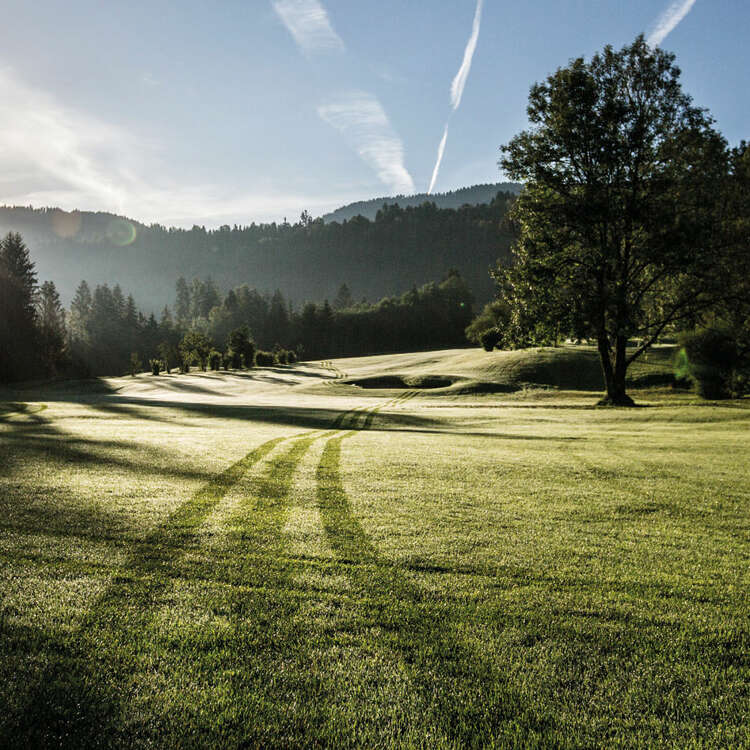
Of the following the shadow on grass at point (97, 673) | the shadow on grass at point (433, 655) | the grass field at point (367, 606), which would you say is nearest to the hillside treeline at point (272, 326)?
the grass field at point (367, 606)

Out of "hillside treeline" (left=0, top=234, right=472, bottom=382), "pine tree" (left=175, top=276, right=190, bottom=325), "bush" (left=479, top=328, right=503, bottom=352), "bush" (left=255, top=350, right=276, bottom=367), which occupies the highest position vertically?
"pine tree" (left=175, top=276, right=190, bottom=325)

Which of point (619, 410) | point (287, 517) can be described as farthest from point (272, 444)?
point (619, 410)

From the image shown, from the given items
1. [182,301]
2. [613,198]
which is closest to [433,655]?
[613,198]

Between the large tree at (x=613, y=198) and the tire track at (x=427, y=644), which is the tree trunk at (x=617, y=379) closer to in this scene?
the large tree at (x=613, y=198)

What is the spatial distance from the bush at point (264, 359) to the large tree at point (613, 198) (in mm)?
52996

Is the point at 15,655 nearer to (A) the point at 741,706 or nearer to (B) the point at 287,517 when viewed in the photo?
(B) the point at 287,517

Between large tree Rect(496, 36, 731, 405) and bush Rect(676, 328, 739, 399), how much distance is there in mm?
6557

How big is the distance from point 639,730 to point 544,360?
47.5 metres

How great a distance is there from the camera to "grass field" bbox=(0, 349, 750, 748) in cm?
239

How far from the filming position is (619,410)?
970 inches

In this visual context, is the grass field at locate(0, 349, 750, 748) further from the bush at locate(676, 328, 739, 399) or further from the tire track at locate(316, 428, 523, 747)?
the bush at locate(676, 328, 739, 399)

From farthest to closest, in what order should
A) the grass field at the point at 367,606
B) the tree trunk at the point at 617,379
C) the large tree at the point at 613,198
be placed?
the tree trunk at the point at 617,379
the large tree at the point at 613,198
the grass field at the point at 367,606

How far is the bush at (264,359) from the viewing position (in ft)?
239

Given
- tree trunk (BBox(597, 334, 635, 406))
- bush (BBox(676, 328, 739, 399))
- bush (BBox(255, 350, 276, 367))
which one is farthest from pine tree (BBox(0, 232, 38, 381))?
bush (BBox(676, 328, 739, 399))
